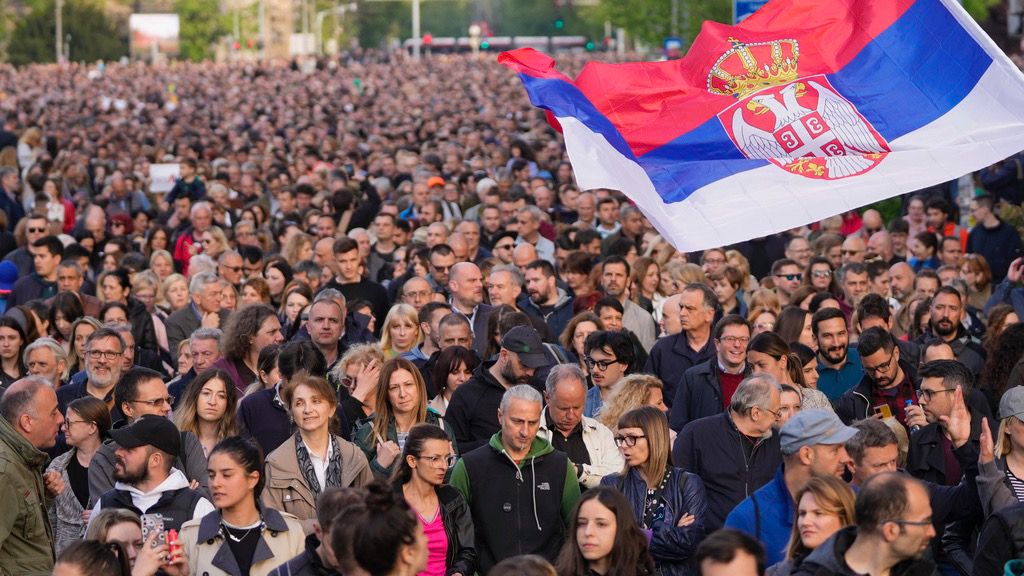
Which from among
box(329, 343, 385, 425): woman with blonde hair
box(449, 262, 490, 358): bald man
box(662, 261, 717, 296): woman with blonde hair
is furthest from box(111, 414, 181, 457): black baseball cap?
box(662, 261, 717, 296): woman with blonde hair

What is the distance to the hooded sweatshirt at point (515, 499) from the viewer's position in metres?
8.61

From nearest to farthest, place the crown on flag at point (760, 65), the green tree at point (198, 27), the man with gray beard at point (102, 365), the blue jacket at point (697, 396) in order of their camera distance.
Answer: the crown on flag at point (760, 65), the blue jacket at point (697, 396), the man with gray beard at point (102, 365), the green tree at point (198, 27)

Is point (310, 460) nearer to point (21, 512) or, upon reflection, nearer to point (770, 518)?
point (21, 512)

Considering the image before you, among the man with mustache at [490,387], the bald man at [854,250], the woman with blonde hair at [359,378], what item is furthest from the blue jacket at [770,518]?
the bald man at [854,250]

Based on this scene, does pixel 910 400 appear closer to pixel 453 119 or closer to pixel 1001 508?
pixel 1001 508

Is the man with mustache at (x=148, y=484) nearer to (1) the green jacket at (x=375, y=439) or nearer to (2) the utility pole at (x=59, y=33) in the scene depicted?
(1) the green jacket at (x=375, y=439)

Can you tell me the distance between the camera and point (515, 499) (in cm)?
864

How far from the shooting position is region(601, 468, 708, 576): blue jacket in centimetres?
812

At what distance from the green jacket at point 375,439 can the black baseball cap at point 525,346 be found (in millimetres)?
652

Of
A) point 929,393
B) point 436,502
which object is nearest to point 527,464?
point 436,502

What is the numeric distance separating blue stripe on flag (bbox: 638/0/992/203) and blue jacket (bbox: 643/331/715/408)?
81.3 inches

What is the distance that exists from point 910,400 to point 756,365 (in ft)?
3.24

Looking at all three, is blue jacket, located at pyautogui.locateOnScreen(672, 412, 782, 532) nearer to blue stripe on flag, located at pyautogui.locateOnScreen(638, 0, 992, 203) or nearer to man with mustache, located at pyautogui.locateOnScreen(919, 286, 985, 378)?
blue stripe on flag, located at pyautogui.locateOnScreen(638, 0, 992, 203)

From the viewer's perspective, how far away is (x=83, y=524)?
888 cm
